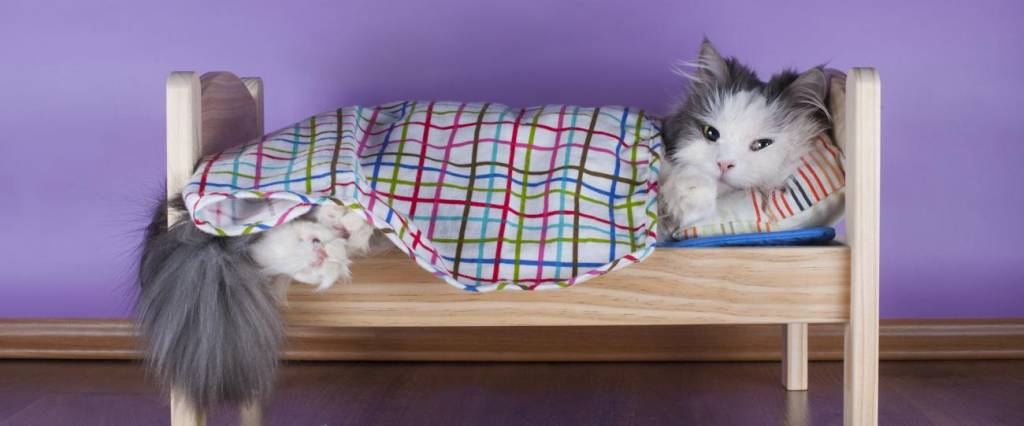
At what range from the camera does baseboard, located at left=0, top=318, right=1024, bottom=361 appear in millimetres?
2197

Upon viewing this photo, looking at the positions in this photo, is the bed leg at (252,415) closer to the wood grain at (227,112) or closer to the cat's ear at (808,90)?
the wood grain at (227,112)

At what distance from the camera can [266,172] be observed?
56.2 inches

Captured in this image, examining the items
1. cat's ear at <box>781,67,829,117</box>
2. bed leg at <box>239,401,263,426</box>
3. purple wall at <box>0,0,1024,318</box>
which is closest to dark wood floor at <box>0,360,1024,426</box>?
bed leg at <box>239,401,263,426</box>

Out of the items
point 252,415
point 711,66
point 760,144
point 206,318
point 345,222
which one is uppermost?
point 711,66

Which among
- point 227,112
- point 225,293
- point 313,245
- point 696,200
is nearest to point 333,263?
point 313,245

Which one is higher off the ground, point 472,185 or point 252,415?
point 472,185

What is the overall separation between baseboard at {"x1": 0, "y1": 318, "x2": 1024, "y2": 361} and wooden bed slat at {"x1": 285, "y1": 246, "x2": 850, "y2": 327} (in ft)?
2.40

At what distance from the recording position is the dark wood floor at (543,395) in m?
1.79

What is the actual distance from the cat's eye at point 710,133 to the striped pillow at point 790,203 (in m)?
0.10

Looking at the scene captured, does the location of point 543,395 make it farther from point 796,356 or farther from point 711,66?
point 711,66

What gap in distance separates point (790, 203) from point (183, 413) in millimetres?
886

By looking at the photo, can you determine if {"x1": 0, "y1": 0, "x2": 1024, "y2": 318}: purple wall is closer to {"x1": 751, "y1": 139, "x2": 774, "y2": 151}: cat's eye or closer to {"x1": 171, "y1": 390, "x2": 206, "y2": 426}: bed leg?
{"x1": 751, "y1": 139, "x2": 774, "y2": 151}: cat's eye

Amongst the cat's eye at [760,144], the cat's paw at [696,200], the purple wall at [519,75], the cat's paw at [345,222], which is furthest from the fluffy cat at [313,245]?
the purple wall at [519,75]

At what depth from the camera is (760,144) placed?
155cm
